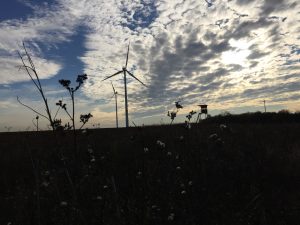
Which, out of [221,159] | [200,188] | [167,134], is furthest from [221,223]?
[167,134]

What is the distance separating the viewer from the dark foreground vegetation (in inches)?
302

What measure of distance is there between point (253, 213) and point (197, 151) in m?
4.02

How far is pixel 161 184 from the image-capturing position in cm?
912

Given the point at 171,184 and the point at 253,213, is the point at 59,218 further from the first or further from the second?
the point at 253,213

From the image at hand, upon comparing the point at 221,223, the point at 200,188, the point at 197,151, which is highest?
the point at 197,151

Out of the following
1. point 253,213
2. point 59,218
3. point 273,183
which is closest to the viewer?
point 59,218

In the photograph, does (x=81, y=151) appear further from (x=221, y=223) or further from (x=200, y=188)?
(x=221, y=223)

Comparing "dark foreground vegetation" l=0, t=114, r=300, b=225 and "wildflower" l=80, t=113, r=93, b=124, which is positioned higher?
"wildflower" l=80, t=113, r=93, b=124

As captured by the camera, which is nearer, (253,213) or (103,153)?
(253,213)

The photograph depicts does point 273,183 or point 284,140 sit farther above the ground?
point 284,140

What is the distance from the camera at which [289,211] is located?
8.52m

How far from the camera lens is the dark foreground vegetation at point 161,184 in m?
7.68

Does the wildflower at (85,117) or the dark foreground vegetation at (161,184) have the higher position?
the wildflower at (85,117)

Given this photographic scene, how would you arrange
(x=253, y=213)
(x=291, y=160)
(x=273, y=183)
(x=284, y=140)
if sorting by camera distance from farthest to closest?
(x=284, y=140)
(x=291, y=160)
(x=273, y=183)
(x=253, y=213)
